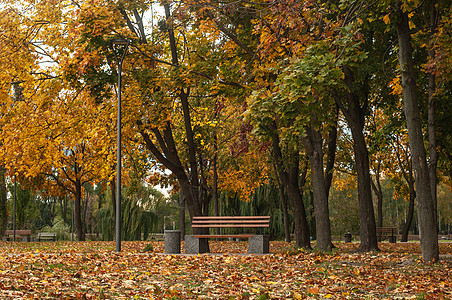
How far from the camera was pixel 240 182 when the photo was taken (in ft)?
93.8

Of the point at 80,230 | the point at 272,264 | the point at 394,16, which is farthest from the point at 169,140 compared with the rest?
the point at 80,230

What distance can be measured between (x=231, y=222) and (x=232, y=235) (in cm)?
101

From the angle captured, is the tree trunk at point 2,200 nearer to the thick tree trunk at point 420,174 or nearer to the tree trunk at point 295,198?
the tree trunk at point 295,198

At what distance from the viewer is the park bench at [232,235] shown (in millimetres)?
14477

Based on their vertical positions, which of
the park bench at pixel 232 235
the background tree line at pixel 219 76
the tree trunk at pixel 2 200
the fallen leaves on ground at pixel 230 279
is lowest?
the fallen leaves on ground at pixel 230 279

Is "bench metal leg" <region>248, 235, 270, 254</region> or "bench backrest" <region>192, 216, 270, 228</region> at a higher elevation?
"bench backrest" <region>192, 216, 270, 228</region>

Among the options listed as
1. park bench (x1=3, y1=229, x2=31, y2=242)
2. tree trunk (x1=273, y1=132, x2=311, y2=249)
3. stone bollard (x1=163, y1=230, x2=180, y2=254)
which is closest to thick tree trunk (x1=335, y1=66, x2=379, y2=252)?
tree trunk (x1=273, y1=132, x2=311, y2=249)

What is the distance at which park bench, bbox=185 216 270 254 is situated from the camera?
14.5 meters

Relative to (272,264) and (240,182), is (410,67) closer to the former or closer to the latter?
(272,264)

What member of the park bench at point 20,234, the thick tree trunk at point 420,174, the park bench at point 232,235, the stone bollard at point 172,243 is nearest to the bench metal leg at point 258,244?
the park bench at point 232,235

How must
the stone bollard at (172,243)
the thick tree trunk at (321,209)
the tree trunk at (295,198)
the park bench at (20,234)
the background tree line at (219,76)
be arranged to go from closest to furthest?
the background tree line at (219,76)
the thick tree trunk at (321,209)
the stone bollard at (172,243)
the tree trunk at (295,198)
the park bench at (20,234)

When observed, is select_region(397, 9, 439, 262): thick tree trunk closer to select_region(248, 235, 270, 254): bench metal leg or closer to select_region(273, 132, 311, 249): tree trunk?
select_region(248, 235, 270, 254): bench metal leg

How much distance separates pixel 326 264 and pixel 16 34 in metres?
12.7

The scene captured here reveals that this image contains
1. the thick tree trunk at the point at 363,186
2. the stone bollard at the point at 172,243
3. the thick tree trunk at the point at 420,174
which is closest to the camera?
the thick tree trunk at the point at 420,174
